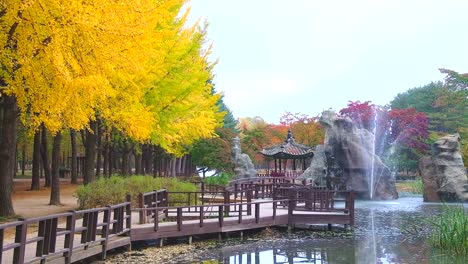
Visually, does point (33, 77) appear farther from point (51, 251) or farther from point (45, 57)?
point (51, 251)

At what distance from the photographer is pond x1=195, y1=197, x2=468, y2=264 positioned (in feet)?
41.4

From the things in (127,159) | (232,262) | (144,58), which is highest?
(144,58)

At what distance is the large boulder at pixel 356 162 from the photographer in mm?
31422

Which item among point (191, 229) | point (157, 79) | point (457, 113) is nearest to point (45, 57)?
point (191, 229)

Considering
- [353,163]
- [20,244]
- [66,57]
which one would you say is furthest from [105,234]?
[353,163]

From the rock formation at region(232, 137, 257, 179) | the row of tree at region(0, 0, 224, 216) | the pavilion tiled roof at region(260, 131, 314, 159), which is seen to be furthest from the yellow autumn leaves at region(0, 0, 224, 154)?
the rock formation at region(232, 137, 257, 179)

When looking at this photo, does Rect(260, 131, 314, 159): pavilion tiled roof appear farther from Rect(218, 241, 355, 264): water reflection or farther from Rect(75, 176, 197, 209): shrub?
Rect(218, 241, 355, 264): water reflection

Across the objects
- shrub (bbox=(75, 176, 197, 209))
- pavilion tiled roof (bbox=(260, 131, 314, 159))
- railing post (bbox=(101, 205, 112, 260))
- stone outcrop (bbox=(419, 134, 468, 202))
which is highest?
pavilion tiled roof (bbox=(260, 131, 314, 159))

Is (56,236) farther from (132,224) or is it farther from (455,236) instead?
(455,236)

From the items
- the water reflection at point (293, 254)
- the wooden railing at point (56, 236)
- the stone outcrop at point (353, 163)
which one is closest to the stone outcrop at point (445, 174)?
the stone outcrop at point (353, 163)

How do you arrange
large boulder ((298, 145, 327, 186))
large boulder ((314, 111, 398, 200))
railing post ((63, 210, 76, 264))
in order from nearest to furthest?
railing post ((63, 210, 76, 264)) < large boulder ((314, 111, 398, 200)) < large boulder ((298, 145, 327, 186))

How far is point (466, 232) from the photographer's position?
1246 cm

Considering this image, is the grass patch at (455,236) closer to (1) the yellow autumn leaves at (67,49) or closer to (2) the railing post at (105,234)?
(2) the railing post at (105,234)

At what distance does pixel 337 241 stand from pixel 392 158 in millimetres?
34774
